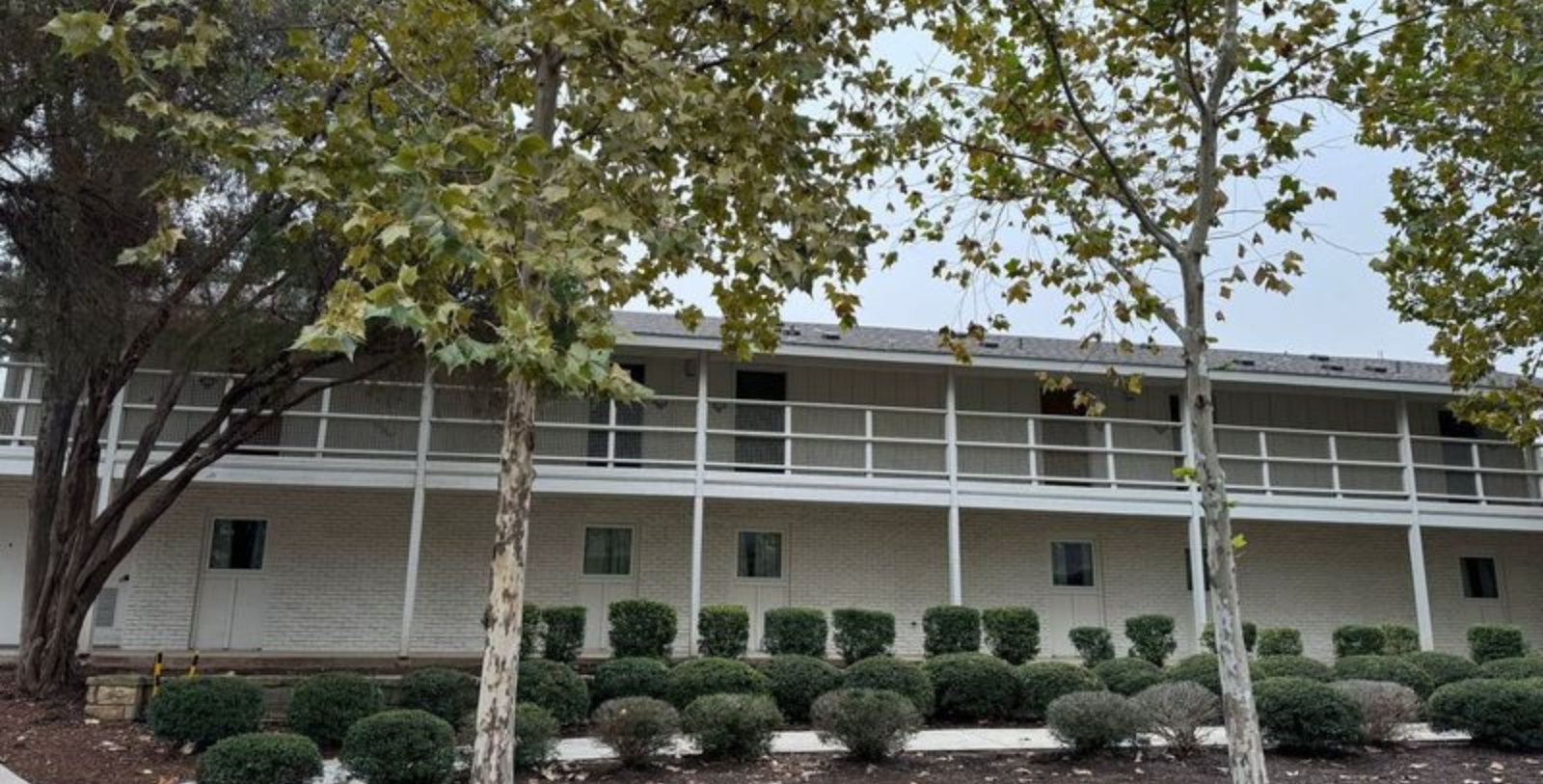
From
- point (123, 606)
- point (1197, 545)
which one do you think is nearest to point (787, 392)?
point (1197, 545)

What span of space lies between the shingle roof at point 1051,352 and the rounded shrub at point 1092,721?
7.55 meters

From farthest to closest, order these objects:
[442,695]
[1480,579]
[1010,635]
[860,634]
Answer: [1480,579]
[1010,635]
[860,634]
[442,695]

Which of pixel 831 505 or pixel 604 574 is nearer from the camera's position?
pixel 604 574

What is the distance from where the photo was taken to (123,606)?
51.6ft

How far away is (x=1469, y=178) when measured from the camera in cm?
1048

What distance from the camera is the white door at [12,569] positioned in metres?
15.6

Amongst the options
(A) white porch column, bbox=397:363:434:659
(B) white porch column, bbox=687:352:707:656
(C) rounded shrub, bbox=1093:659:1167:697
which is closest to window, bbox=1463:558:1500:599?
(C) rounded shrub, bbox=1093:659:1167:697

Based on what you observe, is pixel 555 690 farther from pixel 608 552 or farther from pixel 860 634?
pixel 608 552

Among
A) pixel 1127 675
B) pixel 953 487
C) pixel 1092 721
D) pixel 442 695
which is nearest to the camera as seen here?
pixel 1092 721

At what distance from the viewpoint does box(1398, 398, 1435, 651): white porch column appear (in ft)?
56.3

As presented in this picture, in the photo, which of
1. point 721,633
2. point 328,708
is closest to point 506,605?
point 328,708

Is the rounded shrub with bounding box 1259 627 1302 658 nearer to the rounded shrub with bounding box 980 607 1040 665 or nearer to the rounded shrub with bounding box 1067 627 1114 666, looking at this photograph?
the rounded shrub with bounding box 1067 627 1114 666

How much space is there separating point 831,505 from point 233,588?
9.84 metres

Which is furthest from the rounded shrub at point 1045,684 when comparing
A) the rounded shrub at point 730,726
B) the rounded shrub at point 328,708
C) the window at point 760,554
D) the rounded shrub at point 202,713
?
the rounded shrub at point 202,713
